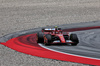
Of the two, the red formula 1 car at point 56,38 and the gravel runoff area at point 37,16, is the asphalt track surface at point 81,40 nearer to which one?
the red formula 1 car at point 56,38

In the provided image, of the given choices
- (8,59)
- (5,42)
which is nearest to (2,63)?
(8,59)

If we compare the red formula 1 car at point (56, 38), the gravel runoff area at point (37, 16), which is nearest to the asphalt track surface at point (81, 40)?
the red formula 1 car at point (56, 38)

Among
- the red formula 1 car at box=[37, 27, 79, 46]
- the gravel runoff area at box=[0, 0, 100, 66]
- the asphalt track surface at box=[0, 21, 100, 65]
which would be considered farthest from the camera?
the red formula 1 car at box=[37, 27, 79, 46]

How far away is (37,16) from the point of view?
23.2 meters

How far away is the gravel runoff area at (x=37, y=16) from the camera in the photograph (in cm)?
1055

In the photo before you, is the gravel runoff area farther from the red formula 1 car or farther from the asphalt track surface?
the red formula 1 car

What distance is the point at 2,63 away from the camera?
33.5ft

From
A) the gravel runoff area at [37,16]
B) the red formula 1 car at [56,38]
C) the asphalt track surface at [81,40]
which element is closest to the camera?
the gravel runoff area at [37,16]

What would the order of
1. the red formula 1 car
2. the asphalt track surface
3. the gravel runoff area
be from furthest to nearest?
the red formula 1 car < the asphalt track surface < the gravel runoff area

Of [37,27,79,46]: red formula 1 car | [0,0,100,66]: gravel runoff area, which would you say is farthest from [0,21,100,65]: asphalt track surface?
[0,0,100,66]: gravel runoff area

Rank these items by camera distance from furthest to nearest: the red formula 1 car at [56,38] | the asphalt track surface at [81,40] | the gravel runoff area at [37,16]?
the red formula 1 car at [56,38], the asphalt track surface at [81,40], the gravel runoff area at [37,16]

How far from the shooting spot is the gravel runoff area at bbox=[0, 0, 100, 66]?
34.6ft

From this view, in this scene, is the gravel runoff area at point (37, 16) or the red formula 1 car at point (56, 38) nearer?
the gravel runoff area at point (37, 16)

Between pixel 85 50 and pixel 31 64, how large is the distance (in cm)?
295
